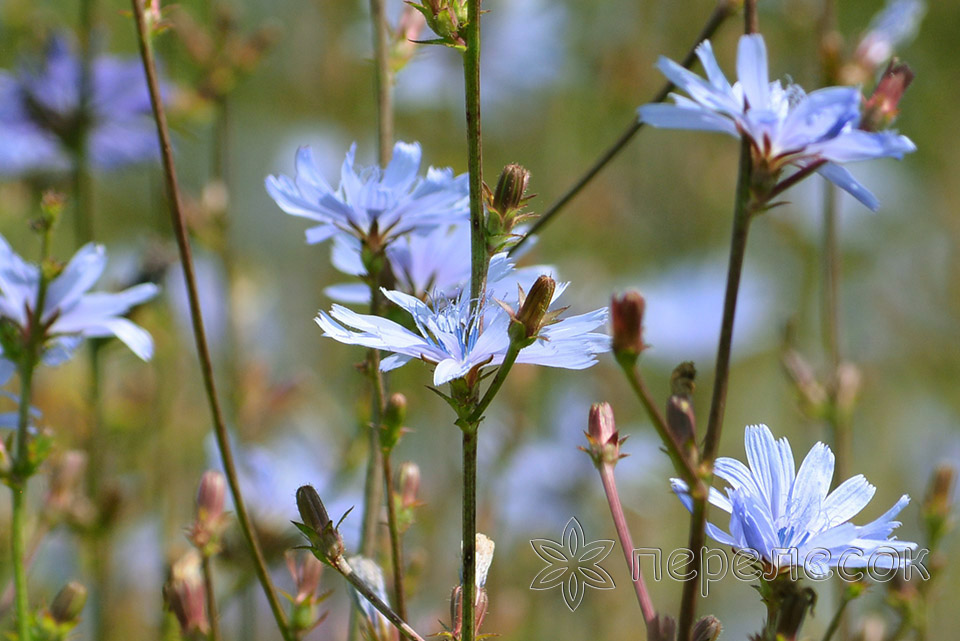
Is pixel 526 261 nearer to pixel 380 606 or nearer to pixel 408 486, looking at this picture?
pixel 408 486

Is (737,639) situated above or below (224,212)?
below

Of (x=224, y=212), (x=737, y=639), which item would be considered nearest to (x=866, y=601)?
(x=737, y=639)

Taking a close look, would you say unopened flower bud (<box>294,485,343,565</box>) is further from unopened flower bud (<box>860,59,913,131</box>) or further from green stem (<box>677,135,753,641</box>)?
unopened flower bud (<box>860,59,913,131</box>)

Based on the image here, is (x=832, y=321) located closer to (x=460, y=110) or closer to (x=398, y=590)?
(x=398, y=590)

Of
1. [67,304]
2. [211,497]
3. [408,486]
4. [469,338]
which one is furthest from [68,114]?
[469,338]

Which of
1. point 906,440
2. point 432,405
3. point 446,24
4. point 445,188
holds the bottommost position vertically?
point 906,440

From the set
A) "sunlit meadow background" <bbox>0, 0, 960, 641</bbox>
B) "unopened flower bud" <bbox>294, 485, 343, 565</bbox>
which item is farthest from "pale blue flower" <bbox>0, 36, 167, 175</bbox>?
"unopened flower bud" <bbox>294, 485, 343, 565</bbox>
